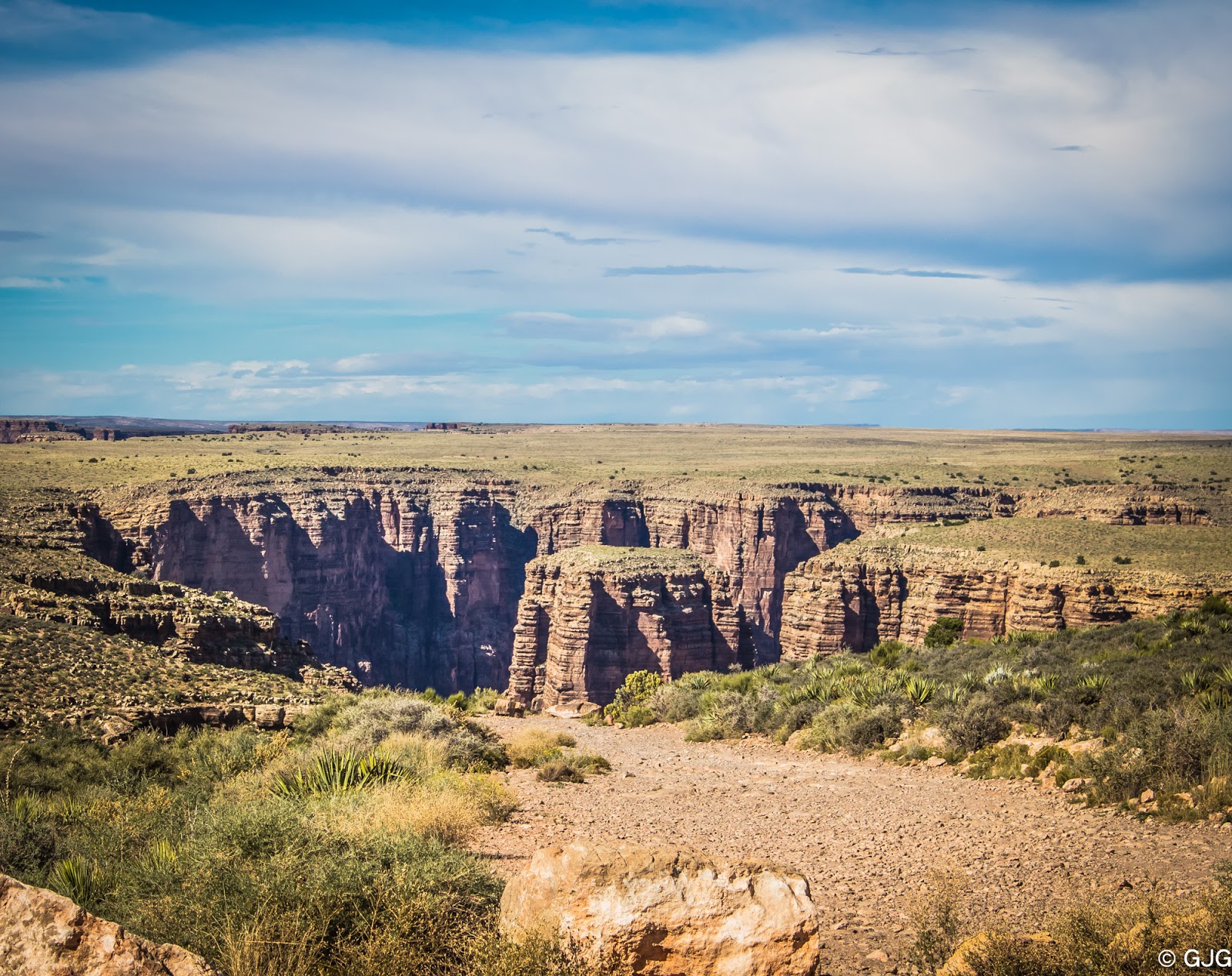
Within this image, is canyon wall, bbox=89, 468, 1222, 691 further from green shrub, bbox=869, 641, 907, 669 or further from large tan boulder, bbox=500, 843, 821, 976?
large tan boulder, bbox=500, 843, 821, 976

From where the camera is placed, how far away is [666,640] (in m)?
50.3

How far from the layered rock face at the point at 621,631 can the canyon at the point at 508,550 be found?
0.17 m

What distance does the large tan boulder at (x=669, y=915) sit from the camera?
7.86m

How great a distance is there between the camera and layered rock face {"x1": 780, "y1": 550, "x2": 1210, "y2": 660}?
38.6 m

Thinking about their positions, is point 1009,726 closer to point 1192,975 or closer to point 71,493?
point 1192,975

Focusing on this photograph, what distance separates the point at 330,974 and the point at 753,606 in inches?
2526

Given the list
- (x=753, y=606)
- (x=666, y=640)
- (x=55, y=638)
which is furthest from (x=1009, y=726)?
(x=753, y=606)

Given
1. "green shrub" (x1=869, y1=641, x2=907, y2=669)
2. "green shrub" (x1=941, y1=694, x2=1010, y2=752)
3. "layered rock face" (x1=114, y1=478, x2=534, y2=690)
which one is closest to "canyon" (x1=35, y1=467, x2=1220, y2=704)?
"layered rock face" (x1=114, y1=478, x2=534, y2=690)

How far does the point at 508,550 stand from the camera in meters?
79.1

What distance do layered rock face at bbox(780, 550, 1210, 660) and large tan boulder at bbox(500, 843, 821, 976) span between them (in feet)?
113

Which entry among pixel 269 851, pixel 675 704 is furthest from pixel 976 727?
pixel 269 851

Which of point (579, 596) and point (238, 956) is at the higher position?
point (238, 956)

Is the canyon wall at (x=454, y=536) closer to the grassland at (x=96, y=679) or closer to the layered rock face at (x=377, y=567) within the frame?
the layered rock face at (x=377, y=567)

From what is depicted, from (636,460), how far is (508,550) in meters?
27.2
